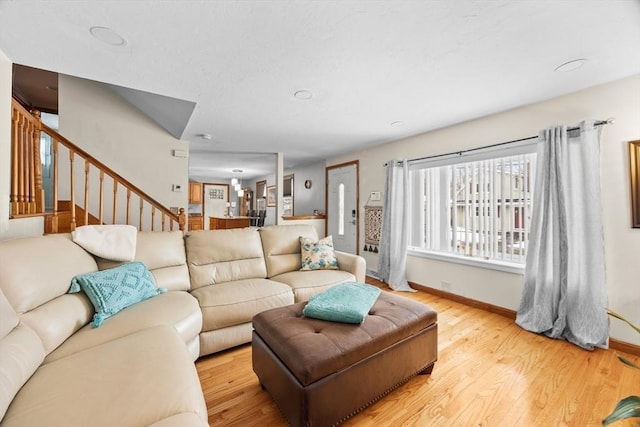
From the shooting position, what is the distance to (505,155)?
279cm

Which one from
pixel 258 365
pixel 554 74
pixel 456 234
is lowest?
pixel 258 365

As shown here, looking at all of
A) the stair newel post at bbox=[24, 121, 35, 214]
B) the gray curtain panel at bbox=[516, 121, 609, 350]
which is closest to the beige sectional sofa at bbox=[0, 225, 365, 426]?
the stair newel post at bbox=[24, 121, 35, 214]

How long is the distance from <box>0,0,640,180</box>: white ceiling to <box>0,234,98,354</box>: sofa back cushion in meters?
1.32

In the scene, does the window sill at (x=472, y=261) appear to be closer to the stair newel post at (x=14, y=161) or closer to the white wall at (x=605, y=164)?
the white wall at (x=605, y=164)

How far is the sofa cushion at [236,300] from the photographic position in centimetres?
193

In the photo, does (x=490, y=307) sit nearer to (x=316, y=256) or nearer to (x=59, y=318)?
(x=316, y=256)

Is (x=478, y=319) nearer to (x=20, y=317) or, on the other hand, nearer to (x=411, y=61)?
(x=411, y=61)

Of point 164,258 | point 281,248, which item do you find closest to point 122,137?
point 164,258

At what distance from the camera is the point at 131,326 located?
4.76 feet

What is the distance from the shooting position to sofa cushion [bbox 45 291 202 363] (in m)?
1.31

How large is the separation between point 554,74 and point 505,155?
0.92 m

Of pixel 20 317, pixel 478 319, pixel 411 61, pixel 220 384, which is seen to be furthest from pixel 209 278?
pixel 478 319

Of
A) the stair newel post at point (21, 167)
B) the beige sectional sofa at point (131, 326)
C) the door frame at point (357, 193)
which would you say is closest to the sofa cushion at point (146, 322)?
the beige sectional sofa at point (131, 326)

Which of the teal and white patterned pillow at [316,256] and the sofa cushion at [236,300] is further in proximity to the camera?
the teal and white patterned pillow at [316,256]
